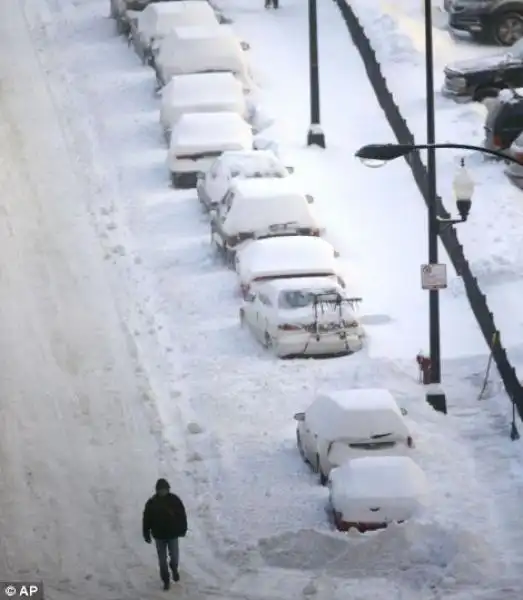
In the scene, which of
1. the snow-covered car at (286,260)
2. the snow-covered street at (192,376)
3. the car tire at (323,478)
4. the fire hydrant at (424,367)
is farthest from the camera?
the snow-covered car at (286,260)

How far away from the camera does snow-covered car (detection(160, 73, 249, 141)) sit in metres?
40.7

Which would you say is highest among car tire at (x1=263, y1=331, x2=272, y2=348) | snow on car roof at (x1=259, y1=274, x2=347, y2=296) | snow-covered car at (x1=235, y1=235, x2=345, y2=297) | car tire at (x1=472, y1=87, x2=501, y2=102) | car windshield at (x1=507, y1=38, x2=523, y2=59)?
snow on car roof at (x1=259, y1=274, x2=347, y2=296)

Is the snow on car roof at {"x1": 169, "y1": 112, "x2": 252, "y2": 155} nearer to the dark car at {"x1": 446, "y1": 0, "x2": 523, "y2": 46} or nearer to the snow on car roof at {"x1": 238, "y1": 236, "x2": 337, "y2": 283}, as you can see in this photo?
the snow on car roof at {"x1": 238, "y1": 236, "x2": 337, "y2": 283}

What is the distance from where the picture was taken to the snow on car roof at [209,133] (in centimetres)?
3856

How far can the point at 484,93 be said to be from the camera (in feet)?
141

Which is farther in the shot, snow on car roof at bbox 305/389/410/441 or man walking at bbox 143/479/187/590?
snow on car roof at bbox 305/389/410/441

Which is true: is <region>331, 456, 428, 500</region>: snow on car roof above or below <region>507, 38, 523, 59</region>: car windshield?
above

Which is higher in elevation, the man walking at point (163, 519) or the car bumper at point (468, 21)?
the man walking at point (163, 519)

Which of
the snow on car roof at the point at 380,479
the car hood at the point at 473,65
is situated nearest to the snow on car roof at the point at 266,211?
the car hood at the point at 473,65

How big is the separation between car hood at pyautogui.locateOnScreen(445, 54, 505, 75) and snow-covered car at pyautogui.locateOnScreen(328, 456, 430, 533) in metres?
19.3

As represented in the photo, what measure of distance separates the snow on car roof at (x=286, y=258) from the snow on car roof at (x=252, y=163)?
11.4ft

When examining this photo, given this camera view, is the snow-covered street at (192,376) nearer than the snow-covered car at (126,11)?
Yes

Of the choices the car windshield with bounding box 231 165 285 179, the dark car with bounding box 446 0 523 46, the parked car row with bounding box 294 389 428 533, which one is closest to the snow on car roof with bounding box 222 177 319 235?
the car windshield with bounding box 231 165 285 179

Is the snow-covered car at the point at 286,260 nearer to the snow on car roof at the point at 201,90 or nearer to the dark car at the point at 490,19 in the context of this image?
the snow on car roof at the point at 201,90
